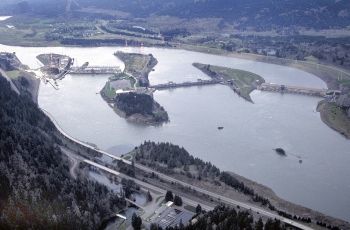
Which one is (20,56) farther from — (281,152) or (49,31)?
(281,152)

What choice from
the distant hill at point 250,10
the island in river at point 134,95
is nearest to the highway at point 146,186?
the island in river at point 134,95

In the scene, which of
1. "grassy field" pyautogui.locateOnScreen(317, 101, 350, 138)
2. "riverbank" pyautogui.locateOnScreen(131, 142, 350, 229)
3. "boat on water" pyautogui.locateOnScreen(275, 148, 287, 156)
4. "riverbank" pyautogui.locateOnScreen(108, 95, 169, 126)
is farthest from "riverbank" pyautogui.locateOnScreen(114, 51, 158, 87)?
"boat on water" pyautogui.locateOnScreen(275, 148, 287, 156)

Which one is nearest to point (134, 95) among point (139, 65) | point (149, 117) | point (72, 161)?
point (149, 117)

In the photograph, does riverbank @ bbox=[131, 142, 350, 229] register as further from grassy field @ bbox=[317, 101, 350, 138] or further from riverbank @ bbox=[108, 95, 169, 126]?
grassy field @ bbox=[317, 101, 350, 138]

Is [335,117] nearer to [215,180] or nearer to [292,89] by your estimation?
[292,89]

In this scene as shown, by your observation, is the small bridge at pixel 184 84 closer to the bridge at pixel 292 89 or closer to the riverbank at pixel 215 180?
the bridge at pixel 292 89
